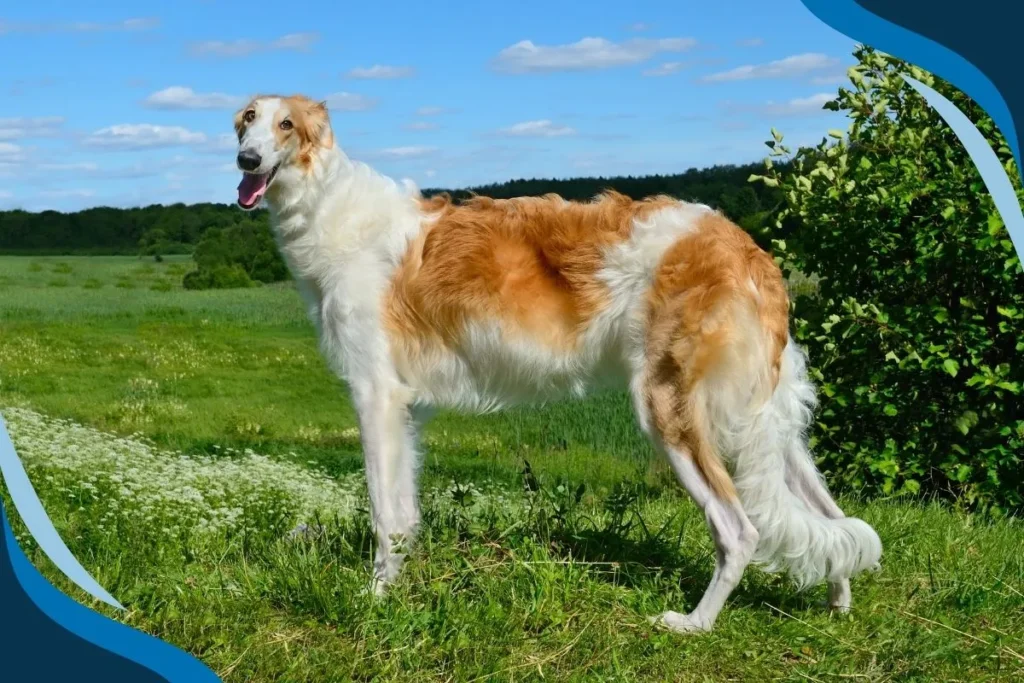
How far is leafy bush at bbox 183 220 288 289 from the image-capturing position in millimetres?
9023

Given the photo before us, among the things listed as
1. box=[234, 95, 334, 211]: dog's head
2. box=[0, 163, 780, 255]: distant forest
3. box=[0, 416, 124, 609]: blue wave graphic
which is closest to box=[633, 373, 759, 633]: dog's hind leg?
A: box=[234, 95, 334, 211]: dog's head

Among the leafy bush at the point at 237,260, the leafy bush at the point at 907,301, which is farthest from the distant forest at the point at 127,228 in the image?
the leafy bush at the point at 907,301

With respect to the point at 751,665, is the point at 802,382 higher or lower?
higher

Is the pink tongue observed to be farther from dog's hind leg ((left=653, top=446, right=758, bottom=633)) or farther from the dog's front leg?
dog's hind leg ((left=653, top=446, right=758, bottom=633))

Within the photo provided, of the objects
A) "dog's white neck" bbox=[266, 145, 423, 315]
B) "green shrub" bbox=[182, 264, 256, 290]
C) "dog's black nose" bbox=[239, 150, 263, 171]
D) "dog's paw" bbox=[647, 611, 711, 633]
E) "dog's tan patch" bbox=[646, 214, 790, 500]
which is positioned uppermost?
"dog's black nose" bbox=[239, 150, 263, 171]

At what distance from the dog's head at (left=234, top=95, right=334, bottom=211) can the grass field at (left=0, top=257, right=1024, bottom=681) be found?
172 centimetres

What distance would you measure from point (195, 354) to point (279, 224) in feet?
12.6

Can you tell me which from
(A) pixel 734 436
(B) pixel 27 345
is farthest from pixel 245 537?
(B) pixel 27 345

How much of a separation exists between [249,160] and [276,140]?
0.54 ft

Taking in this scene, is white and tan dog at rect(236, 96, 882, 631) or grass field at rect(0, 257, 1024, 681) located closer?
grass field at rect(0, 257, 1024, 681)

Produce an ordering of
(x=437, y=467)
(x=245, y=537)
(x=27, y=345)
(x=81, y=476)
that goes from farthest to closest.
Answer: (x=27, y=345)
(x=437, y=467)
(x=81, y=476)
(x=245, y=537)

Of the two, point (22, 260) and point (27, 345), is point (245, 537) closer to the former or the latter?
point (27, 345)

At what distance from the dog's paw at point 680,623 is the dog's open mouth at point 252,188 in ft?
8.50

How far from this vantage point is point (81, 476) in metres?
6.85
